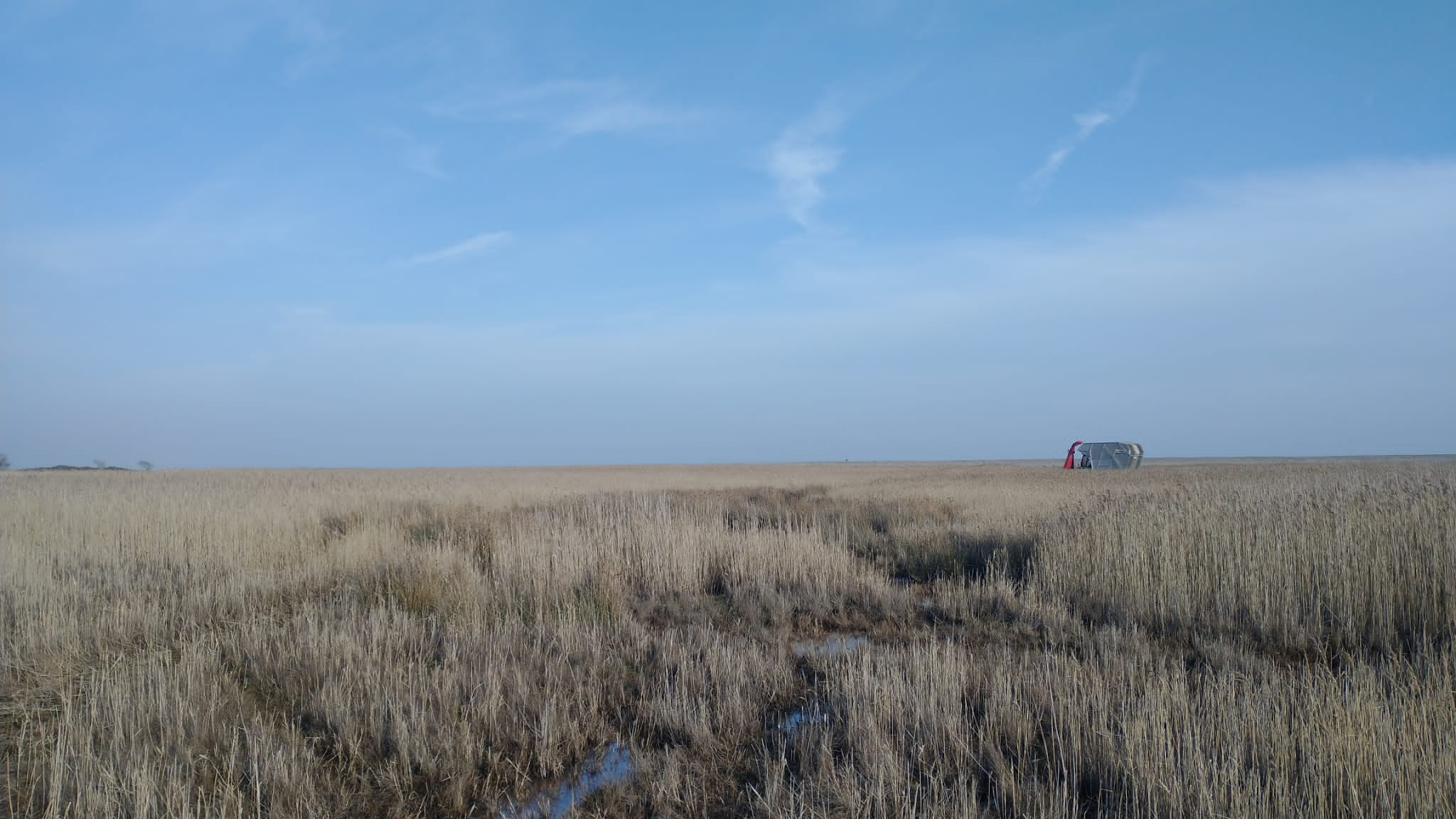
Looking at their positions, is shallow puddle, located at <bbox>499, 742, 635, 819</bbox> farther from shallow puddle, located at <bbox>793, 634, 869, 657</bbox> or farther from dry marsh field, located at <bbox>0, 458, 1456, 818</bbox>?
shallow puddle, located at <bbox>793, 634, 869, 657</bbox>

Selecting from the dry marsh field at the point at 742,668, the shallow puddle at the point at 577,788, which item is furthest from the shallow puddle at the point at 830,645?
the shallow puddle at the point at 577,788

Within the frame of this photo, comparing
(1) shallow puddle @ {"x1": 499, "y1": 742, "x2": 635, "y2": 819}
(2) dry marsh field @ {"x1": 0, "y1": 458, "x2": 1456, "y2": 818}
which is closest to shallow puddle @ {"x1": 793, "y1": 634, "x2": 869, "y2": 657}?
(2) dry marsh field @ {"x1": 0, "y1": 458, "x2": 1456, "y2": 818}

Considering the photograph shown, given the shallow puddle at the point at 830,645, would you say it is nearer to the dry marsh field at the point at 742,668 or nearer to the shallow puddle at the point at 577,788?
the dry marsh field at the point at 742,668

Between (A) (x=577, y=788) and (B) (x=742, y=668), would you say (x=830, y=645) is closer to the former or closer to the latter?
(B) (x=742, y=668)

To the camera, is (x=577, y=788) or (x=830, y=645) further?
(x=830, y=645)

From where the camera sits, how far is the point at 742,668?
16.0 ft

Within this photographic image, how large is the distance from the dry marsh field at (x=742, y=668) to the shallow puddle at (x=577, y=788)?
0.02 meters

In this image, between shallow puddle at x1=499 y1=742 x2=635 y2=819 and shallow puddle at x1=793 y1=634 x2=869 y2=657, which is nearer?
shallow puddle at x1=499 y1=742 x2=635 y2=819

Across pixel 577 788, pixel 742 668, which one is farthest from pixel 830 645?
pixel 577 788

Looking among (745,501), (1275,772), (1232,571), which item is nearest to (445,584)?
(1275,772)

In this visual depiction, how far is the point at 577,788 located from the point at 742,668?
1541mm

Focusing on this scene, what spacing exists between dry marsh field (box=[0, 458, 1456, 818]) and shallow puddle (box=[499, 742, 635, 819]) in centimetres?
2

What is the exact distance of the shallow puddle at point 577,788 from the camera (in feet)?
11.2

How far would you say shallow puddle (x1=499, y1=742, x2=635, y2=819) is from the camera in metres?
3.41
